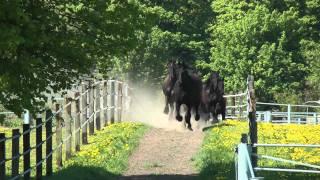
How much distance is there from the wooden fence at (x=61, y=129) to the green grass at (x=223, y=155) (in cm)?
355

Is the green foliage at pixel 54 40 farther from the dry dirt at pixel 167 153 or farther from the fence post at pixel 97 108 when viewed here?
the fence post at pixel 97 108

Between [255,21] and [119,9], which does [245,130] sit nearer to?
[119,9]

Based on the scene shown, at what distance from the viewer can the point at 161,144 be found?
24094 millimetres

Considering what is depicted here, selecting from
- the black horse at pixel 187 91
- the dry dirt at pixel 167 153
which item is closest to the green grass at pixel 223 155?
the dry dirt at pixel 167 153

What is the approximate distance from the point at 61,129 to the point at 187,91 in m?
9.90

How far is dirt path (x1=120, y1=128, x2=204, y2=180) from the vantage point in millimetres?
18969

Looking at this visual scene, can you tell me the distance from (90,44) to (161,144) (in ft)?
31.1

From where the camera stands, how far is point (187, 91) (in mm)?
28797

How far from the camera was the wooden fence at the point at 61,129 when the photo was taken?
603 inches

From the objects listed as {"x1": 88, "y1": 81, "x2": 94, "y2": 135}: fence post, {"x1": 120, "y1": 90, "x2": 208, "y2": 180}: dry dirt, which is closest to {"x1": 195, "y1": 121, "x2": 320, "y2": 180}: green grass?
{"x1": 120, "y1": 90, "x2": 208, "y2": 180}: dry dirt

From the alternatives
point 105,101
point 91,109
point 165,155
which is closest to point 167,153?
point 165,155

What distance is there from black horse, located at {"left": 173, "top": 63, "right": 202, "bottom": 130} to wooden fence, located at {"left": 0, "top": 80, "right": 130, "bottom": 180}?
3.08 metres

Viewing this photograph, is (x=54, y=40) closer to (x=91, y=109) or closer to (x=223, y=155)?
(x=223, y=155)

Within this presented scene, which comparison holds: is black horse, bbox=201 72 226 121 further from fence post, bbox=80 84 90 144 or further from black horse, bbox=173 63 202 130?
fence post, bbox=80 84 90 144
